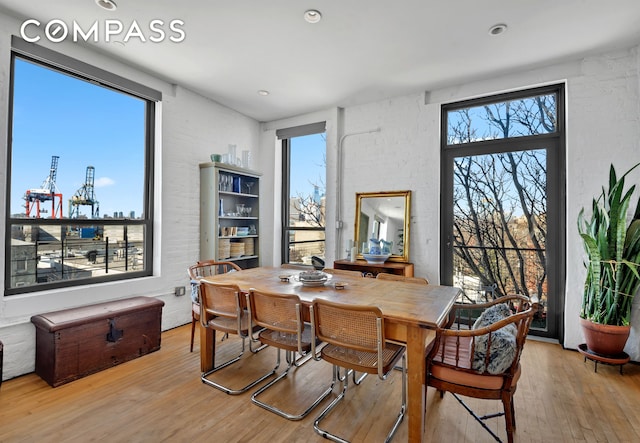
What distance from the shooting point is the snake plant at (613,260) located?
2760 mm

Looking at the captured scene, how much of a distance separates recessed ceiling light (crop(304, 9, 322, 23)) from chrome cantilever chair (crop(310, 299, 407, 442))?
2223mm

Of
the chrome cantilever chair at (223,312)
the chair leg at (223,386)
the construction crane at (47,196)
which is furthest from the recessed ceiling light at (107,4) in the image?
the chair leg at (223,386)

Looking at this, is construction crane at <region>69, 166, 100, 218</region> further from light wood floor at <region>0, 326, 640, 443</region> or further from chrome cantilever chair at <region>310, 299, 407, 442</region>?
chrome cantilever chair at <region>310, 299, 407, 442</region>

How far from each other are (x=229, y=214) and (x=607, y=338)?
14.1 ft

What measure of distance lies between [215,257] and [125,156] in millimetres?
1539

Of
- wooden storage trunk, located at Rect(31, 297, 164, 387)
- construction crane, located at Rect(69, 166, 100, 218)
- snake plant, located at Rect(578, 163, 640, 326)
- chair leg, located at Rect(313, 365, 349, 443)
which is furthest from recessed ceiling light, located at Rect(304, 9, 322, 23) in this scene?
wooden storage trunk, located at Rect(31, 297, 164, 387)

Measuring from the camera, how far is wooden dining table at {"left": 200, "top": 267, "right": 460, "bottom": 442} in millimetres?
1719

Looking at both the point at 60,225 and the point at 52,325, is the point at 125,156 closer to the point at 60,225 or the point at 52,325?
the point at 60,225

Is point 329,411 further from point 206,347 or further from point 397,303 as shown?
point 206,347

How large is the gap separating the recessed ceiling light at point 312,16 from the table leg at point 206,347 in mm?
2680

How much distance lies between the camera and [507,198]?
3.72 meters

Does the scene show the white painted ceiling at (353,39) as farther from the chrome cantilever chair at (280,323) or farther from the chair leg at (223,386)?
the chair leg at (223,386)

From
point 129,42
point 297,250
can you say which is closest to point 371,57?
point 129,42

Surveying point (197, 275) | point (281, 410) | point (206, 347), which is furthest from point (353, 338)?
point (197, 275)
